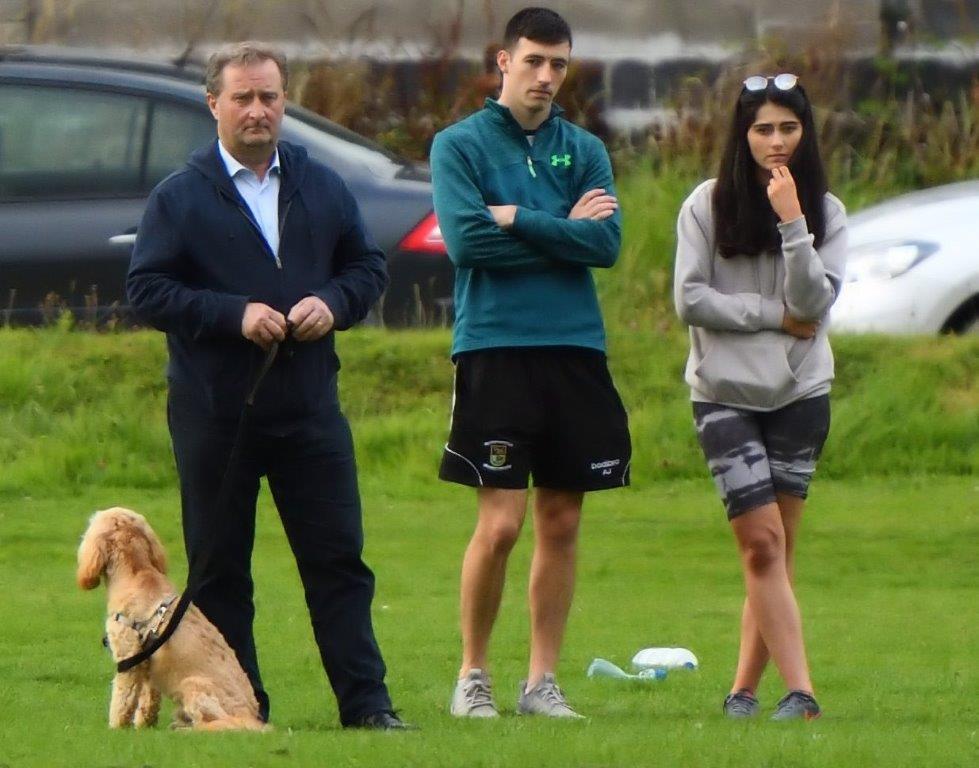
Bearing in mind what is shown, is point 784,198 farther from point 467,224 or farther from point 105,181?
point 105,181

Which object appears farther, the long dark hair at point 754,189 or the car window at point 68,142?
the car window at point 68,142

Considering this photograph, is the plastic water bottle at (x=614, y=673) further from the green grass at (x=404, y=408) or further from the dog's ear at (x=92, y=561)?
the green grass at (x=404, y=408)

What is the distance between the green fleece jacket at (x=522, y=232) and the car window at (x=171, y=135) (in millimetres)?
5276

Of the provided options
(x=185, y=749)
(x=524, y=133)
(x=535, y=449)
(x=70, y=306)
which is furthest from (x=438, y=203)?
(x=70, y=306)

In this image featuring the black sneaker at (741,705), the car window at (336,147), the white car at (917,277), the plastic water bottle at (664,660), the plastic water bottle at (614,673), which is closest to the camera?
the black sneaker at (741,705)

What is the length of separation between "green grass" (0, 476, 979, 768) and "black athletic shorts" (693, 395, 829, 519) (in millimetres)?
677

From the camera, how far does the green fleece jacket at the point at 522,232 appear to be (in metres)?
7.08

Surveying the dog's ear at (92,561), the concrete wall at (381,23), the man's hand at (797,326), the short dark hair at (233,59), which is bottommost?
the dog's ear at (92,561)

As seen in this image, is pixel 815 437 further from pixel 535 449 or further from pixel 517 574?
pixel 517 574

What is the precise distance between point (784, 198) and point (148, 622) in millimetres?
2186

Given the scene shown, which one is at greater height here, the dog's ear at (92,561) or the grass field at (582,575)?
the dog's ear at (92,561)

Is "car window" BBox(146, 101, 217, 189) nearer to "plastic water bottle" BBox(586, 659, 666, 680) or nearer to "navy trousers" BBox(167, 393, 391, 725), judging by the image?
"plastic water bottle" BBox(586, 659, 666, 680)

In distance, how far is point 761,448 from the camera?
716 centimetres

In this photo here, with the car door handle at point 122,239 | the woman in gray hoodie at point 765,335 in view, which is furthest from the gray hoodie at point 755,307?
the car door handle at point 122,239
